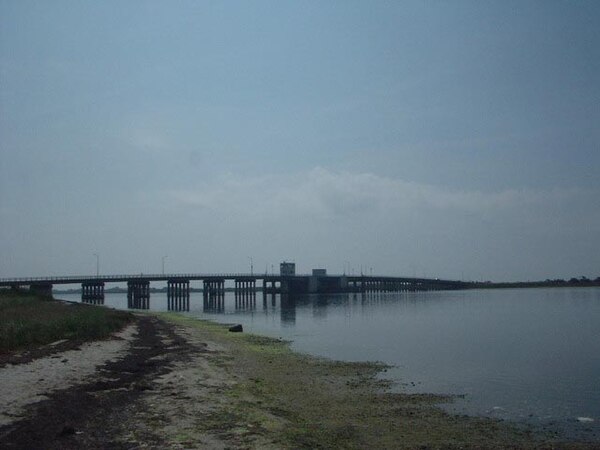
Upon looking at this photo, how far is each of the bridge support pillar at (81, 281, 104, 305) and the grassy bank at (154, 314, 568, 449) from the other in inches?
4682

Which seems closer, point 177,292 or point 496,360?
point 496,360

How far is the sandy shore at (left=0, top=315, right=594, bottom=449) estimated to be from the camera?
527 inches

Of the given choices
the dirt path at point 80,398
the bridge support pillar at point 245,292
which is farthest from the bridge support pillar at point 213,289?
the dirt path at point 80,398

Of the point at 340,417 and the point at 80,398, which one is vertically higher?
the point at 80,398

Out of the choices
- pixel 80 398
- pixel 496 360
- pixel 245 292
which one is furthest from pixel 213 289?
pixel 80 398

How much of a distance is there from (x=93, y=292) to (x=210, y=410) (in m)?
133

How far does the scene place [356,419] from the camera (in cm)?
1759

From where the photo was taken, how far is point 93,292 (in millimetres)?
139875

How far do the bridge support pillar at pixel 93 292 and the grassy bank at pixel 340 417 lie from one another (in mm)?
118928

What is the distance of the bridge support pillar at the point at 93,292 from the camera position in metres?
137

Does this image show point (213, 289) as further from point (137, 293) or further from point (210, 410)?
point (210, 410)

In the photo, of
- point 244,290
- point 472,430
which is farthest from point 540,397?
point 244,290

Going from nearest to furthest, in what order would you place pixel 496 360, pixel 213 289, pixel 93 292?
pixel 496 360 → pixel 93 292 → pixel 213 289

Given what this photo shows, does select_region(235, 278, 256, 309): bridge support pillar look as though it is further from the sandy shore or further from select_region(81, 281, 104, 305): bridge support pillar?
the sandy shore
